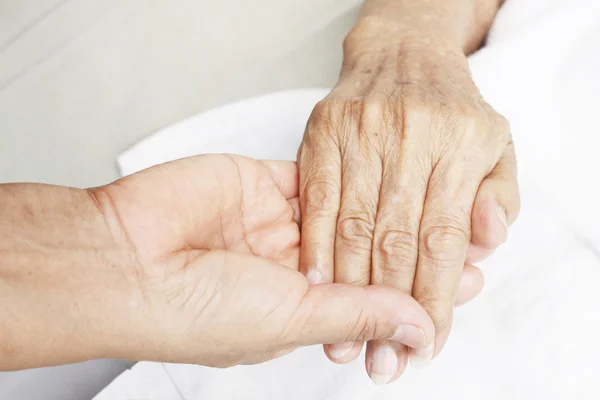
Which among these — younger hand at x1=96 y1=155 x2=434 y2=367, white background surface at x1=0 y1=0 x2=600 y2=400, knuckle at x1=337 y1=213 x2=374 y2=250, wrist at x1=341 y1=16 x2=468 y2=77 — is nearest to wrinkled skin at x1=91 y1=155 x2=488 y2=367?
younger hand at x1=96 y1=155 x2=434 y2=367

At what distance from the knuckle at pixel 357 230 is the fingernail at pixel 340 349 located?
0.14 meters

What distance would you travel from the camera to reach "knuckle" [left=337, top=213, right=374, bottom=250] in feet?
2.46

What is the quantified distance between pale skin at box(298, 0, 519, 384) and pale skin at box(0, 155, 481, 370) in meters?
0.07

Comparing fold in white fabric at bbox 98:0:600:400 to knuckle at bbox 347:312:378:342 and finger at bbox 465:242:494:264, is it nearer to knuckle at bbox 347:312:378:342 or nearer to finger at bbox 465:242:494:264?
finger at bbox 465:242:494:264

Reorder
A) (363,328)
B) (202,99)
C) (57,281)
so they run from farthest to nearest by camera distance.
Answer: (202,99) < (363,328) < (57,281)

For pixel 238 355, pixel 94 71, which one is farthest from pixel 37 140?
pixel 238 355

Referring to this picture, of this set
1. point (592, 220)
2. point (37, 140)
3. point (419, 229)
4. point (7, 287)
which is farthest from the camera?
point (37, 140)

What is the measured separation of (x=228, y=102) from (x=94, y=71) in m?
0.29

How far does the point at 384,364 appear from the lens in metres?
0.70

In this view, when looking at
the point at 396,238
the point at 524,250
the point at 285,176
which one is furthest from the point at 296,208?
the point at 524,250

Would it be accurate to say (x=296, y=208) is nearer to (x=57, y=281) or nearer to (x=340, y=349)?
(x=340, y=349)

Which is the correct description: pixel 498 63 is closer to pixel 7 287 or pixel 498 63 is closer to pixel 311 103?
pixel 311 103

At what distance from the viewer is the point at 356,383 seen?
80 cm

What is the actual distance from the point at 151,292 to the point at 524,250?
63 centimetres
